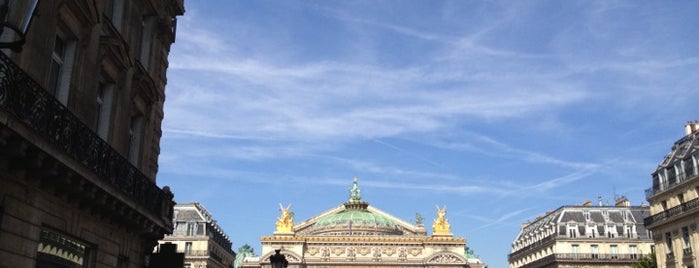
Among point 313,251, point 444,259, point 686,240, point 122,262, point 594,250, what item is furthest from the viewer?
point 313,251

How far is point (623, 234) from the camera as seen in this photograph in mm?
65875

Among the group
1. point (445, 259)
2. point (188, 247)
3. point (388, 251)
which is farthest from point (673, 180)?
point (188, 247)

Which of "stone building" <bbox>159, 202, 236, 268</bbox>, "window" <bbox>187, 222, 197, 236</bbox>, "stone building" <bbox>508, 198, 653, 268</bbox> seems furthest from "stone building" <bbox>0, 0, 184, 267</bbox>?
"stone building" <bbox>508, 198, 653, 268</bbox>

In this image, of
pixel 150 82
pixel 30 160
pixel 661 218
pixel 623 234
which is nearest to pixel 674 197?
pixel 661 218

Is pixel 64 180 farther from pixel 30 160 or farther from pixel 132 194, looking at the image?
pixel 132 194

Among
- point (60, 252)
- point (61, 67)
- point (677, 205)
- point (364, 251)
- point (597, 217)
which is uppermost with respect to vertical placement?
point (597, 217)

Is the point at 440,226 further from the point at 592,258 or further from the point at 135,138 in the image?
the point at 135,138

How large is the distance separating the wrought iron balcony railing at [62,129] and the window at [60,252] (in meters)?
1.22

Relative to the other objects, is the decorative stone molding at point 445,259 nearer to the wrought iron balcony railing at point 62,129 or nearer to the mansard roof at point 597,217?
the mansard roof at point 597,217

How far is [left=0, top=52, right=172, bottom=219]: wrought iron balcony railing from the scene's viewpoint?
912 cm

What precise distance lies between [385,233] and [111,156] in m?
Answer: 67.7

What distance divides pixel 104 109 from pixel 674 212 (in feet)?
119

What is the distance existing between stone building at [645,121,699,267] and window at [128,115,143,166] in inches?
1277

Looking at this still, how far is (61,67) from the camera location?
12461mm
